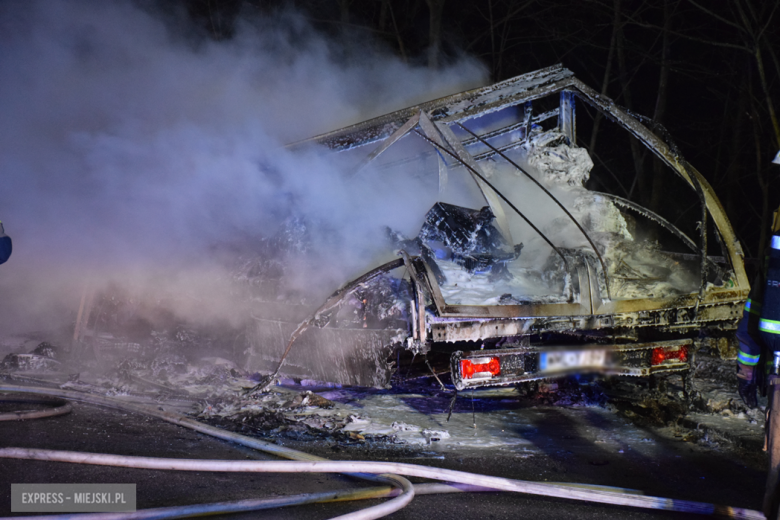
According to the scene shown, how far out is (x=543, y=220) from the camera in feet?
18.1

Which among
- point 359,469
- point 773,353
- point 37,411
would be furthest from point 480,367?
point 37,411

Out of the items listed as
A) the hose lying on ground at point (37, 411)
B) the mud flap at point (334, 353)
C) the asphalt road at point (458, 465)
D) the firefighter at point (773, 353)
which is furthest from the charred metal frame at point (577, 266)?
the hose lying on ground at point (37, 411)

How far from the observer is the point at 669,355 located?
4.07 metres

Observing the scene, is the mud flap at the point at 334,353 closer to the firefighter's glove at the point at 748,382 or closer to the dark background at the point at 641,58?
the firefighter's glove at the point at 748,382

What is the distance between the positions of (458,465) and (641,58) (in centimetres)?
1633

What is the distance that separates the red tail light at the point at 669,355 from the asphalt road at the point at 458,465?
0.58 m

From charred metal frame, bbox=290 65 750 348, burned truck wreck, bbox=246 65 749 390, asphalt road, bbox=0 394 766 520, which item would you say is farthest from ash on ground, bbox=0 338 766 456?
charred metal frame, bbox=290 65 750 348

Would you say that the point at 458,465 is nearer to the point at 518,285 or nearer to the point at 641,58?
the point at 518,285

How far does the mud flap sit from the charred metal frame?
19.8 inches

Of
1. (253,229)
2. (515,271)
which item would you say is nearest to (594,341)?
(515,271)

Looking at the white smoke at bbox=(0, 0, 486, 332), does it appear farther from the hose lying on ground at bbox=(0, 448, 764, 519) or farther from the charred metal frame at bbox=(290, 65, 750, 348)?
the hose lying on ground at bbox=(0, 448, 764, 519)

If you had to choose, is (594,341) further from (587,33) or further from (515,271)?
(587,33)

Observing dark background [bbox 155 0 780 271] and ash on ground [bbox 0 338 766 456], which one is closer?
ash on ground [bbox 0 338 766 456]

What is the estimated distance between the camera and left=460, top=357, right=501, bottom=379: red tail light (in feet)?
11.4
